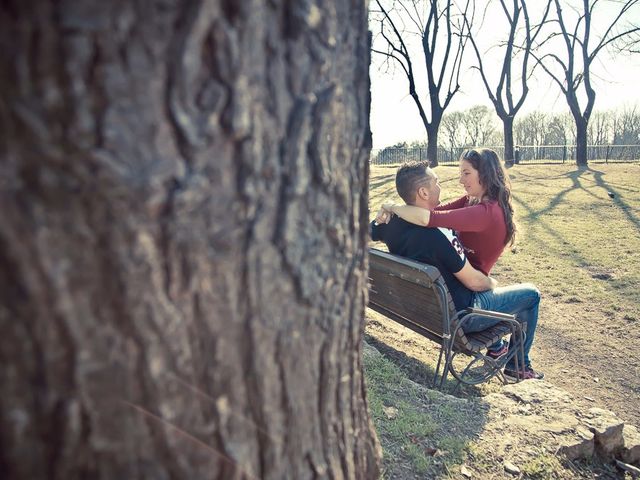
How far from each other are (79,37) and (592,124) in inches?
1991

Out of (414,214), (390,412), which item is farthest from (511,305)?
(390,412)

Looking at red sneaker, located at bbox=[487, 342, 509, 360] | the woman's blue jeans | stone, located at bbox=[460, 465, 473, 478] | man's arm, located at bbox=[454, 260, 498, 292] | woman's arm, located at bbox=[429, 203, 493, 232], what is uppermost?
woman's arm, located at bbox=[429, 203, 493, 232]

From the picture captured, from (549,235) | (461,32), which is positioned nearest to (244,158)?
(549,235)

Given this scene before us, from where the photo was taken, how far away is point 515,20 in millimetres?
20750

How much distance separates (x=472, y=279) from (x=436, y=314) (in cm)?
39

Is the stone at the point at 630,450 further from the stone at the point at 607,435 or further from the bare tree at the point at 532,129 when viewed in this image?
the bare tree at the point at 532,129

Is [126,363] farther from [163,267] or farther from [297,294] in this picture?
[297,294]

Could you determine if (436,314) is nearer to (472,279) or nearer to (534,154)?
(472,279)

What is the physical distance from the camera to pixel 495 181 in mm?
3756

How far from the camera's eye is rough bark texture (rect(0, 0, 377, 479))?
718 millimetres

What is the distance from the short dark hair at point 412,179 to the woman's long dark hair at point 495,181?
0.51 m

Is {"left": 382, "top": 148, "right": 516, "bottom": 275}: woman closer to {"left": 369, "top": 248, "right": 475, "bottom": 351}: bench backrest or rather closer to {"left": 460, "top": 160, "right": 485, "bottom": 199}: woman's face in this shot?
{"left": 460, "top": 160, "right": 485, "bottom": 199}: woman's face

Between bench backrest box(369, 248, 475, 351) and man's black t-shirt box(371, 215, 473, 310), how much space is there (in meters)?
0.15

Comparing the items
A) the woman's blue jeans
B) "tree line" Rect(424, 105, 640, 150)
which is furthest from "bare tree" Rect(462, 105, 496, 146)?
the woman's blue jeans
